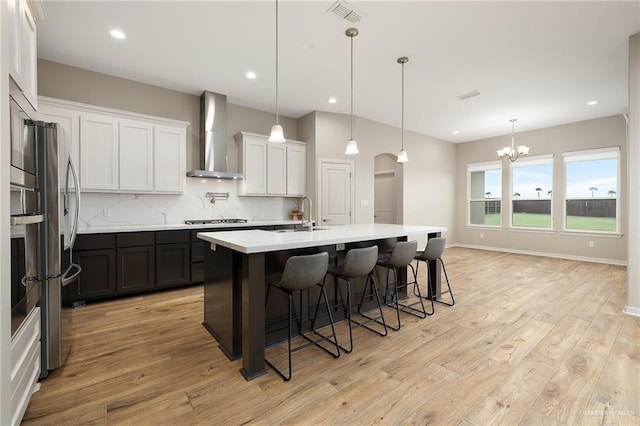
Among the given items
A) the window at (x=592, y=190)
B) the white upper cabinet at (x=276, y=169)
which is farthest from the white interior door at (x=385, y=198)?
the window at (x=592, y=190)

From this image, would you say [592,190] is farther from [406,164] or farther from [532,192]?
[406,164]

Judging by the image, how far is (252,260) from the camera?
6.67 feet

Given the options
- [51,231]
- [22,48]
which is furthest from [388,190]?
[22,48]

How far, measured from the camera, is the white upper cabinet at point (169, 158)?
421cm

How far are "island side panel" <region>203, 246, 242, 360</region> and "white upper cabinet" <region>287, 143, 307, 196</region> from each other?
2969 mm

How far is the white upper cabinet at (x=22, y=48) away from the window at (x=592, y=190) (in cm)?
865

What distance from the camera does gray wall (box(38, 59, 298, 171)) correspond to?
3744mm

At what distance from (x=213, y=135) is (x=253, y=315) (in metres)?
3.54

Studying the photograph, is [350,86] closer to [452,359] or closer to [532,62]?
[532,62]

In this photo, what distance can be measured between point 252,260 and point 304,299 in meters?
0.90

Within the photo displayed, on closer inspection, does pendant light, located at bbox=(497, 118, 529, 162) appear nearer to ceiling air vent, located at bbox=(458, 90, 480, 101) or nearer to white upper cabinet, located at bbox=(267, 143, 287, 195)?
ceiling air vent, located at bbox=(458, 90, 480, 101)

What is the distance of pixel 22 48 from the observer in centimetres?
184

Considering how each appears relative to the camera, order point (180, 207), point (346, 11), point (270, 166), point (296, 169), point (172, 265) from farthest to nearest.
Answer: point (296, 169)
point (270, 166)
point (180, 207)
point (172, 265)
point (346, 11)

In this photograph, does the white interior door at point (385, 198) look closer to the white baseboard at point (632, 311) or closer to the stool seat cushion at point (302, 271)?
the white baseboard at point (632, 311)
